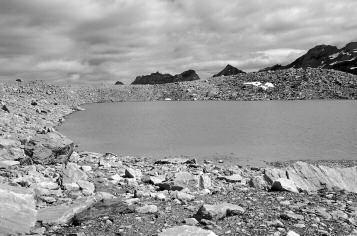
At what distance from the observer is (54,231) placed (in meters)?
9.56

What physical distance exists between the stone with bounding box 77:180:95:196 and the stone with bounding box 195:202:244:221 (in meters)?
4.42

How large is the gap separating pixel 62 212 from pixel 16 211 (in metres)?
1.37

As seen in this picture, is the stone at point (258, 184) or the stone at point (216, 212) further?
the stone at point (258, 184)

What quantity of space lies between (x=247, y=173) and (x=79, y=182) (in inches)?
367

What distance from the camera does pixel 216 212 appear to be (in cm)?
1034

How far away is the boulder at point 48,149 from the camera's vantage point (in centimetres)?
1648

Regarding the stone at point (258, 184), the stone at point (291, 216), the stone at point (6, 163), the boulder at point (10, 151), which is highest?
the boulder at point (10, 151)

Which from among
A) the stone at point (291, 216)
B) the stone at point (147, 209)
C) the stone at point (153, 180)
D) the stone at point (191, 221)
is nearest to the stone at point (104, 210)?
the stone at point (147, 209)

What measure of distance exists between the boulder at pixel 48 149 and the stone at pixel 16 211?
7.00 metres

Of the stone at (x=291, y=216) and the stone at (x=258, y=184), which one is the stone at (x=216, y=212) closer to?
the stone at (x=291, y=216)

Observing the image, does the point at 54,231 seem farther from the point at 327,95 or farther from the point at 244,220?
the point at 327,95

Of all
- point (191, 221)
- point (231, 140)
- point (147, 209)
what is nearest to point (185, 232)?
point (191, 221)

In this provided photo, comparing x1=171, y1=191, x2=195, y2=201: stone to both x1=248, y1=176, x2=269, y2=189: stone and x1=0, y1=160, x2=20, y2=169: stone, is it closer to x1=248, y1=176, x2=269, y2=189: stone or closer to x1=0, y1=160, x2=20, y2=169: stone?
x1=248, y1=176, x2=269, y2=189: stone

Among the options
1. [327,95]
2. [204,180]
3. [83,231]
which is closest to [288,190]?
[204,180]
